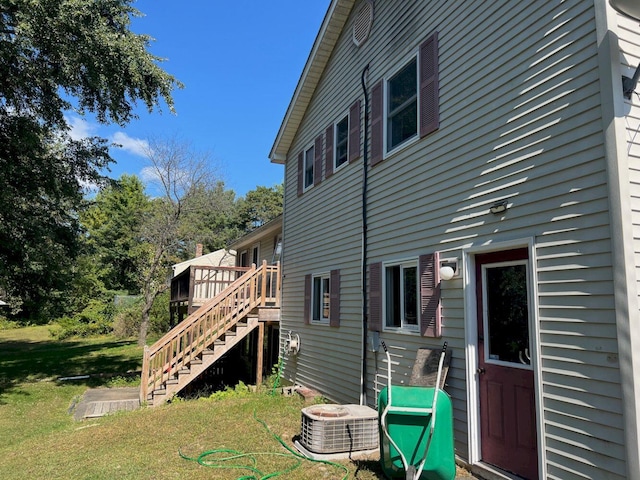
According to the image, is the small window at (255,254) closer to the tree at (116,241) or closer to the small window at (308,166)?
the small window at (308,166)

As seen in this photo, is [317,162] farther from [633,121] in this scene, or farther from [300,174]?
[633,121]

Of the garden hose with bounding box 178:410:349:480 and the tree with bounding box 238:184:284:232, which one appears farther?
the tree with bounding box 238:184:284:232

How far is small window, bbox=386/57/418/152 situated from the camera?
624cm

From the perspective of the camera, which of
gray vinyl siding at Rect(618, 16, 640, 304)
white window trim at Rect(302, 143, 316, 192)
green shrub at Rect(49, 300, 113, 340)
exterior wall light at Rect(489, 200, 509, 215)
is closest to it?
gray vinyl siding at Rect(618, 16, 640, 304)

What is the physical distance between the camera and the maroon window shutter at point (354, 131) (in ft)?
25.8

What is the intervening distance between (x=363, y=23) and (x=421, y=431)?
724 cm

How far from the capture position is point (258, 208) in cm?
4453

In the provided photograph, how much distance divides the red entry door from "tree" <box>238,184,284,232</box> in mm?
39867

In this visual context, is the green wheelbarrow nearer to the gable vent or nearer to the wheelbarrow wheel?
the wheelbarrow wheel

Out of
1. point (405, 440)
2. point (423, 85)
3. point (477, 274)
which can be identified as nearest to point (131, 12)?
point (423, 85)

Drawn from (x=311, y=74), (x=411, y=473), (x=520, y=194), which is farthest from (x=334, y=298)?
(x=311, y=74)

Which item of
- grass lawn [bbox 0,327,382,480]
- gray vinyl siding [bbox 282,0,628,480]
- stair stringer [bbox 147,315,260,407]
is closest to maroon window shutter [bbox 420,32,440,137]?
gray vinyl siding [bbox 282,0,628,480]

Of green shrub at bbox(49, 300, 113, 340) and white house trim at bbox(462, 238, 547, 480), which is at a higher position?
white house trim at bbox(462, 238, 547, 480)

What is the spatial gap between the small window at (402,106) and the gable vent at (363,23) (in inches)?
64.2
